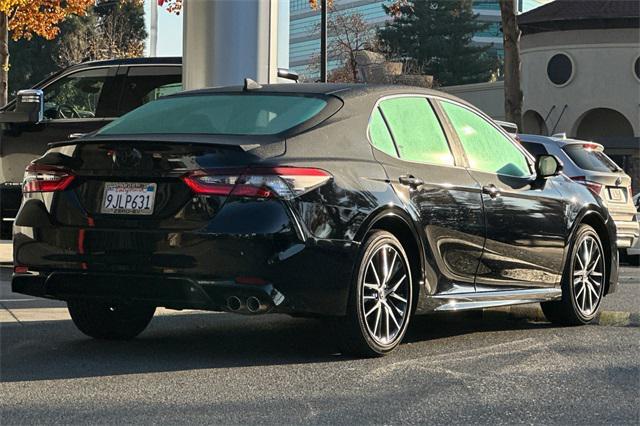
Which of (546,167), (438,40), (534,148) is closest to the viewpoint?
(546,167)

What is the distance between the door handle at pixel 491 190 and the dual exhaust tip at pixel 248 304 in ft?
6.95

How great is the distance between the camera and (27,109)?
1227 centimetres

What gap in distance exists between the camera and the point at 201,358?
6.55m

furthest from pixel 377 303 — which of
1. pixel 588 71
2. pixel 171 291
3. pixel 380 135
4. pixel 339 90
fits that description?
pixel 588 71

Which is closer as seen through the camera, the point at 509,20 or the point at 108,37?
the point at 509,20

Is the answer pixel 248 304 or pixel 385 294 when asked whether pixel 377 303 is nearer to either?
pixel 385 294

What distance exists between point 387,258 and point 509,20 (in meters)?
20.9

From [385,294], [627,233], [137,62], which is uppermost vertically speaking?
[137,62]

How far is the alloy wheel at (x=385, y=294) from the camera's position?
650 centimetres

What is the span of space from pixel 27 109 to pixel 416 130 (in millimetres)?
6180

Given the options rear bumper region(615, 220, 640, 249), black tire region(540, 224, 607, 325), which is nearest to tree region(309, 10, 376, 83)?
rear bumper region(615, 220, 640, 249)

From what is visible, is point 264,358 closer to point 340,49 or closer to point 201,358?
point 201,358

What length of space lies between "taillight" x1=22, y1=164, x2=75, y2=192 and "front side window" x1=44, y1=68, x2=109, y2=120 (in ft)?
20.7

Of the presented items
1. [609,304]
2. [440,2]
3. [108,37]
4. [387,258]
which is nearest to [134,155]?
[387,258]
